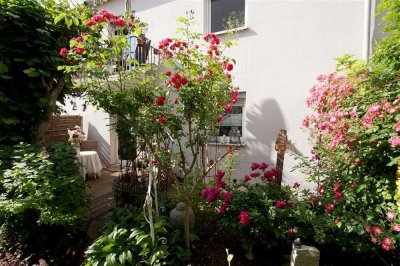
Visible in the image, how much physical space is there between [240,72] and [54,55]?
3683mm

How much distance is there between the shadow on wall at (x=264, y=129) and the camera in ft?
15.7

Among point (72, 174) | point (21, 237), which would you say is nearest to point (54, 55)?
point (72, 174)

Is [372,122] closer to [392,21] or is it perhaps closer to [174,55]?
[392,21]

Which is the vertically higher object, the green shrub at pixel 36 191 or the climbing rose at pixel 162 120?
the climbing rose at pixel 162 120

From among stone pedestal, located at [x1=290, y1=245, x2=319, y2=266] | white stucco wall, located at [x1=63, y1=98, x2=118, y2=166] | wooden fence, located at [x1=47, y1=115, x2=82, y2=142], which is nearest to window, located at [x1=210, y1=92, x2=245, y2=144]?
stone pedestal, located at [x1=290, y1=245, x2=319, y2=266]

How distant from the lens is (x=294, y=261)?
221 centimetres

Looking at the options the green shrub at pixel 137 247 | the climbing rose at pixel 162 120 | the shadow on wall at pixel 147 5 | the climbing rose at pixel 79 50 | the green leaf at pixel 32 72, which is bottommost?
the green shrub at pixel 137 247

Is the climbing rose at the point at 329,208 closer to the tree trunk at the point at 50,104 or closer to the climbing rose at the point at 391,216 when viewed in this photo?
the climbing rose at the point at 391,216

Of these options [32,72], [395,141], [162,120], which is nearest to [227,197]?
[162,120]

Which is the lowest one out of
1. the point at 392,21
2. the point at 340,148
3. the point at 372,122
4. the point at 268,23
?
the point at 340,148

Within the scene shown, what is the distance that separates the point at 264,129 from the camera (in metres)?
4.95

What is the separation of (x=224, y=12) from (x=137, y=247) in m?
5.45

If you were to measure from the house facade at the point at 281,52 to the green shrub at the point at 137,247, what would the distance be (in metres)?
2.81

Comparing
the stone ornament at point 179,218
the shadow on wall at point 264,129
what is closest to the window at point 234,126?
the shadow on wall at point 264,129
